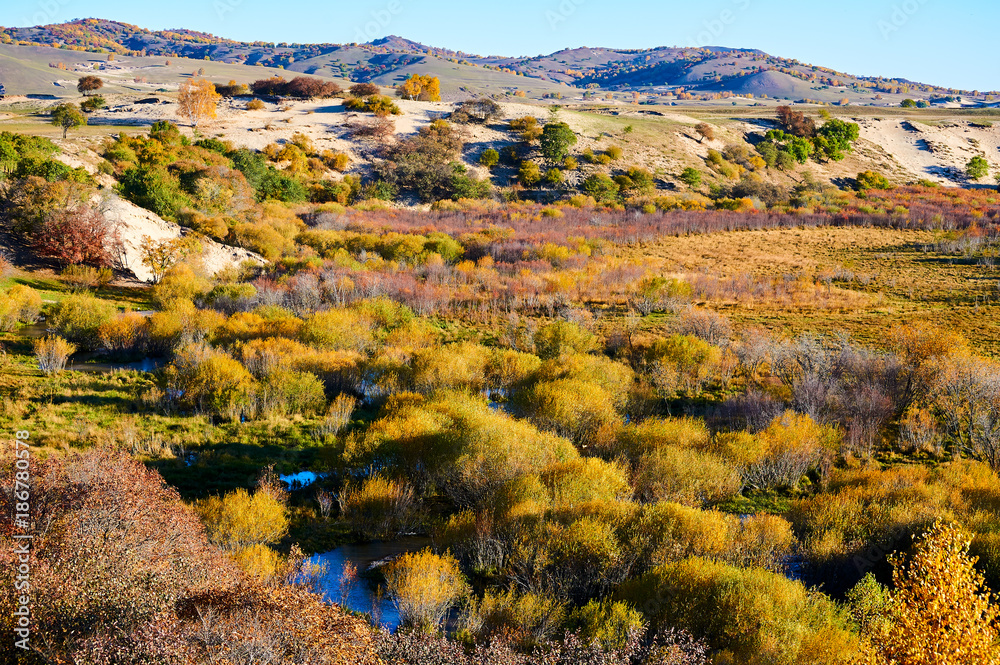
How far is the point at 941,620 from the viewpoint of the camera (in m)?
6.68

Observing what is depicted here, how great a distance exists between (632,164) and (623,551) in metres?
61.6

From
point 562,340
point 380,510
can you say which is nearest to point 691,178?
point 562,340

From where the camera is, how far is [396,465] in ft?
48.8

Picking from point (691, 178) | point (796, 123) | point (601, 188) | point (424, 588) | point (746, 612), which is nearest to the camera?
point (746, 612)

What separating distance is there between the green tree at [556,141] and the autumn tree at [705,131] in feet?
62.2

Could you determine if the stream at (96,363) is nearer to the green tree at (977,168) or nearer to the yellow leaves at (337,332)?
the yellow leaves at (337,332)

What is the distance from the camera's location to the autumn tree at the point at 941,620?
6.39m

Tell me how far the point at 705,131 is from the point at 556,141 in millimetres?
22672

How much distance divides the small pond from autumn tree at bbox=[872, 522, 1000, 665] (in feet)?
23.8

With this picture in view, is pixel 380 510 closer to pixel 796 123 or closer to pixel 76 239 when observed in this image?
pixel 76 239

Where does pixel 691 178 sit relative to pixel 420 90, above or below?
below

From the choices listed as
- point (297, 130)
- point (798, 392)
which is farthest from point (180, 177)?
point (798, 392)

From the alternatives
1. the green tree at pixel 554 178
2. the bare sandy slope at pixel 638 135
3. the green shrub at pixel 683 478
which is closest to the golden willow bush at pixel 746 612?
the green shrub at pixel 683 478

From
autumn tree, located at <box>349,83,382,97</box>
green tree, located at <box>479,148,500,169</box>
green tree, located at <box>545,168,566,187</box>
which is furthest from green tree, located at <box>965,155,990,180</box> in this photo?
autumn tree, located at <box>349,83,382,97</box>
